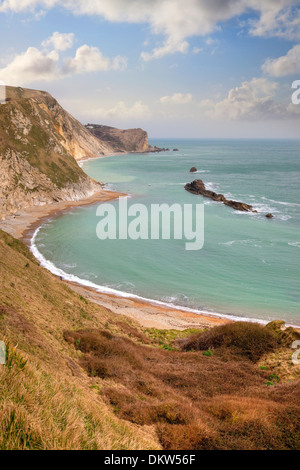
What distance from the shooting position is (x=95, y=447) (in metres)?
5.20

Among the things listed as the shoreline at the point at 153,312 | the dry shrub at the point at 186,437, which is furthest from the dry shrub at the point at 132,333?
the dry shrub at the point at 186,437

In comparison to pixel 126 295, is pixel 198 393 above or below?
above

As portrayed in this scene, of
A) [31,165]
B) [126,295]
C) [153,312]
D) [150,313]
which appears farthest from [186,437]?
[31,165]

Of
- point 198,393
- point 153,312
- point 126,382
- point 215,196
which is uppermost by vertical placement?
point 215,196

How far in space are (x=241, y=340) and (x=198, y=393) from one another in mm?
6791

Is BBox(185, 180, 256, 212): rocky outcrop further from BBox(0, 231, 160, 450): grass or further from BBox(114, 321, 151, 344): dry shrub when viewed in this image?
BBox(0, 231, 160, 450): grass

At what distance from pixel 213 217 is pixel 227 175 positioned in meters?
65.8

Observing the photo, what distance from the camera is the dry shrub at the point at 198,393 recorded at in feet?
23.9

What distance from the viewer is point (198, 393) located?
36.6ft

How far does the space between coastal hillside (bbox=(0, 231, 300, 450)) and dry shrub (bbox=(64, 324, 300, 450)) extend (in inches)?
1.3

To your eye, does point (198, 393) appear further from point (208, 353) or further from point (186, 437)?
point (208, 353)

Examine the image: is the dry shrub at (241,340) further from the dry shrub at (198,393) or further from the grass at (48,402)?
the grass at (48,402)

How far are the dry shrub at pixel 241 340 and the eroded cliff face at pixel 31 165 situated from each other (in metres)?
Answer: 50.6

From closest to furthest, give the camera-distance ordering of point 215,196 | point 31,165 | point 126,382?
point 126,382 < point 31,165 < point 215,196
